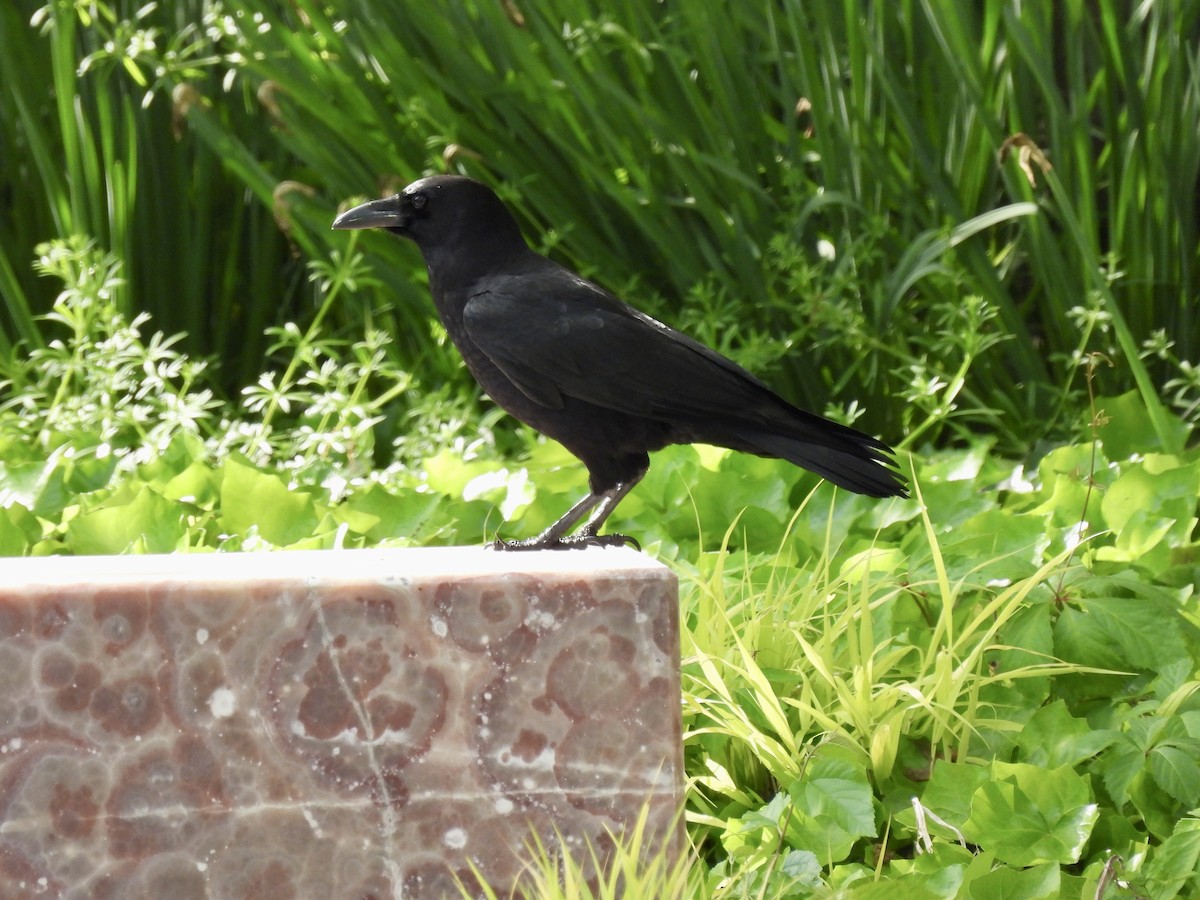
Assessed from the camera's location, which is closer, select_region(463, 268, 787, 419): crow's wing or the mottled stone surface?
the mottled stone surface

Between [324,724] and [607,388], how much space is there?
719 mm

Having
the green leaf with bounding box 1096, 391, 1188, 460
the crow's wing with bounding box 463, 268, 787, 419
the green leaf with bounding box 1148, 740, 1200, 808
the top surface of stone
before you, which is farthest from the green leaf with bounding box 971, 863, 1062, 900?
the green leaf with bounding box 1096, 391, 1188, 460

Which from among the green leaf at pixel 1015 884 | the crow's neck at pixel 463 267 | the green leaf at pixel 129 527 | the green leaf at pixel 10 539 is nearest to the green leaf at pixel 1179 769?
the green leaf at pixel 1015 884

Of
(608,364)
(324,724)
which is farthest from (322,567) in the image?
(608,364)

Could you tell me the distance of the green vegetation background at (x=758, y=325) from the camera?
167cm

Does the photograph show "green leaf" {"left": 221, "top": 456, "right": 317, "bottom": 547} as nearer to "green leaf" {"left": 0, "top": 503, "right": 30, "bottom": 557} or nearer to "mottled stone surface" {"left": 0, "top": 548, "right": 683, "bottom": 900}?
"green leaf" {"left": 0, "top": 503, "right": 30, "bottom": 557}

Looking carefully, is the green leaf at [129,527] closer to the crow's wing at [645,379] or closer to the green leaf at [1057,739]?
the crow's wing at [645,379]

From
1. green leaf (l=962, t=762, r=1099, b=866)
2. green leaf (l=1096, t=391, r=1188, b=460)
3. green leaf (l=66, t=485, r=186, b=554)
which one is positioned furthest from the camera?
green leaf (l=1096, t=391, r=1188, b=460)

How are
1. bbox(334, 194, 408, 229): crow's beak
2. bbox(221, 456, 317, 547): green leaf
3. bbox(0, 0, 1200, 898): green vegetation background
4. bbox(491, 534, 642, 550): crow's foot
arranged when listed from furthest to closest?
bbox(221, 456, 317, 547): green leaf
bbox(334, 194, 408, 229): crow's beak
bbox(491, 534, 642, 550): crow's foot
bbox(0, 0, 1200, 898): green vegetation background

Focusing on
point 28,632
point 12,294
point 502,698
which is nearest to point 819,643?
point 502,698

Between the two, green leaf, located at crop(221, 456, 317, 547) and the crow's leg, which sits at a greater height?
the crow's leg

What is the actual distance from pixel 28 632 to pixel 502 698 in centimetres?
44

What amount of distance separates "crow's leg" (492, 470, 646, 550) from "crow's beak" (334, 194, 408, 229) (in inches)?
20.1

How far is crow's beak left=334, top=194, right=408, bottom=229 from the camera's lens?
6.47ft
